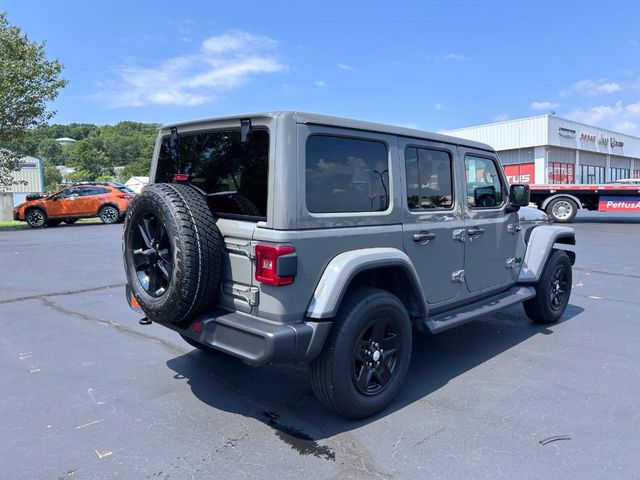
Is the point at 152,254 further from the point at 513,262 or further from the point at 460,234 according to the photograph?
the point at 513,262

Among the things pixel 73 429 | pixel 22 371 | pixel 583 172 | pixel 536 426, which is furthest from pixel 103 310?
pixel 583 172

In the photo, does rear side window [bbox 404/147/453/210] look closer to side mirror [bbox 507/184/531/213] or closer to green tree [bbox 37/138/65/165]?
side mirror [bbox 507/184/531/213]

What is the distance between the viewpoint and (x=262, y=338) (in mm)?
2865

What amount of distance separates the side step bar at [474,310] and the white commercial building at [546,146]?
114ft

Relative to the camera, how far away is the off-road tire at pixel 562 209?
18.5m

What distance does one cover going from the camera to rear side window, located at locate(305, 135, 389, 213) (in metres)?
3.14

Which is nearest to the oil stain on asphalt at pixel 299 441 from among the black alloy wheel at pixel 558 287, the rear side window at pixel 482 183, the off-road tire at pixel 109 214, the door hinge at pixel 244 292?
the door hinge at pixel 244 292

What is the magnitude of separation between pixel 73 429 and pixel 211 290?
1286 millimetres

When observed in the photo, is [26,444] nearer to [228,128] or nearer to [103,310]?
[228,128]

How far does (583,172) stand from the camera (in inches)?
1620

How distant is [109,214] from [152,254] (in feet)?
61.5

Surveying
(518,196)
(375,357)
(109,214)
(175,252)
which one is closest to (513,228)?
(518,196)

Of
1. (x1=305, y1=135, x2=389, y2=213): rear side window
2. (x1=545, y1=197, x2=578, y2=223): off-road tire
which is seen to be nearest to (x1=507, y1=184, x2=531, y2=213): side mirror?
(x1=305, y1=135, x2=389, y2=213): rear side window

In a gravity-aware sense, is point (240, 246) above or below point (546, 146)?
below
